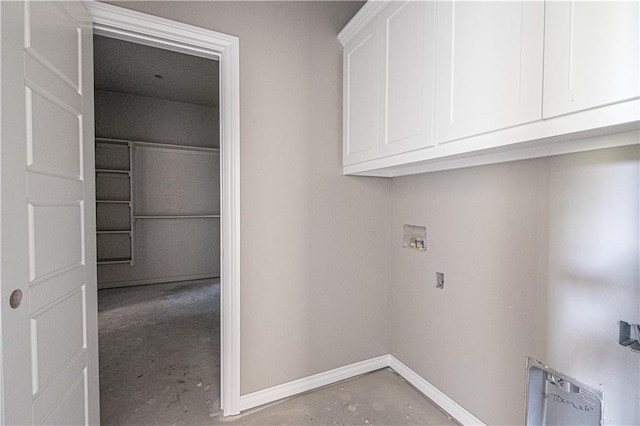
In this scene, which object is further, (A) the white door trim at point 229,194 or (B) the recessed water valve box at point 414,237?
(B) the recessed water valve box at point 414,237

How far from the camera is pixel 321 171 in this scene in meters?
2.06

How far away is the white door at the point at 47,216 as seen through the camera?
896 mm

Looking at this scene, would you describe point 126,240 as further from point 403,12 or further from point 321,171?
point 403,12

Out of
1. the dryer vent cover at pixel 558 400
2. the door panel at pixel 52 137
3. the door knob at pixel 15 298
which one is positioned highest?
the door panel at pixel 52 137

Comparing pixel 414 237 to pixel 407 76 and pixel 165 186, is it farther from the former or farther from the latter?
pixel 165 186

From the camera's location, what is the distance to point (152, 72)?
3701 mm

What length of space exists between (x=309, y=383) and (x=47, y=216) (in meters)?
1.74

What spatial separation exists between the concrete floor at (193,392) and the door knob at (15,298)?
119 cm

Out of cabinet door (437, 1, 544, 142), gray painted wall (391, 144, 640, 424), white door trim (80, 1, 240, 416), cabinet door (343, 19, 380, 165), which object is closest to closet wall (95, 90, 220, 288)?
white door trim (80, 1, 240, 416)

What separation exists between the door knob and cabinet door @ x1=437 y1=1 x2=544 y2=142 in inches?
63.7

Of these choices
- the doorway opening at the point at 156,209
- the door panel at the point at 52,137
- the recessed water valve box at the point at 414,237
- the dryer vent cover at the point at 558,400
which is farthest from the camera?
the doorway opening at the point at 156,209

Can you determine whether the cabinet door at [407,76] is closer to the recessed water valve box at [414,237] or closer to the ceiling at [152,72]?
the recessed water valve box at [414,237]

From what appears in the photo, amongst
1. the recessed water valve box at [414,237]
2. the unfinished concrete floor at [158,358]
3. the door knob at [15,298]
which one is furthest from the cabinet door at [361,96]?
the unfinished concrete floor at [158,358]

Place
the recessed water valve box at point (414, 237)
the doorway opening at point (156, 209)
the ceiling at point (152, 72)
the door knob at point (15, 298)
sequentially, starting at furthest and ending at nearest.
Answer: the ceiling at point (152, 72)
the doorway opening at point (156, 209)
the recessed water valve box at point (414, 237)
the door knob at point (15, 298)
